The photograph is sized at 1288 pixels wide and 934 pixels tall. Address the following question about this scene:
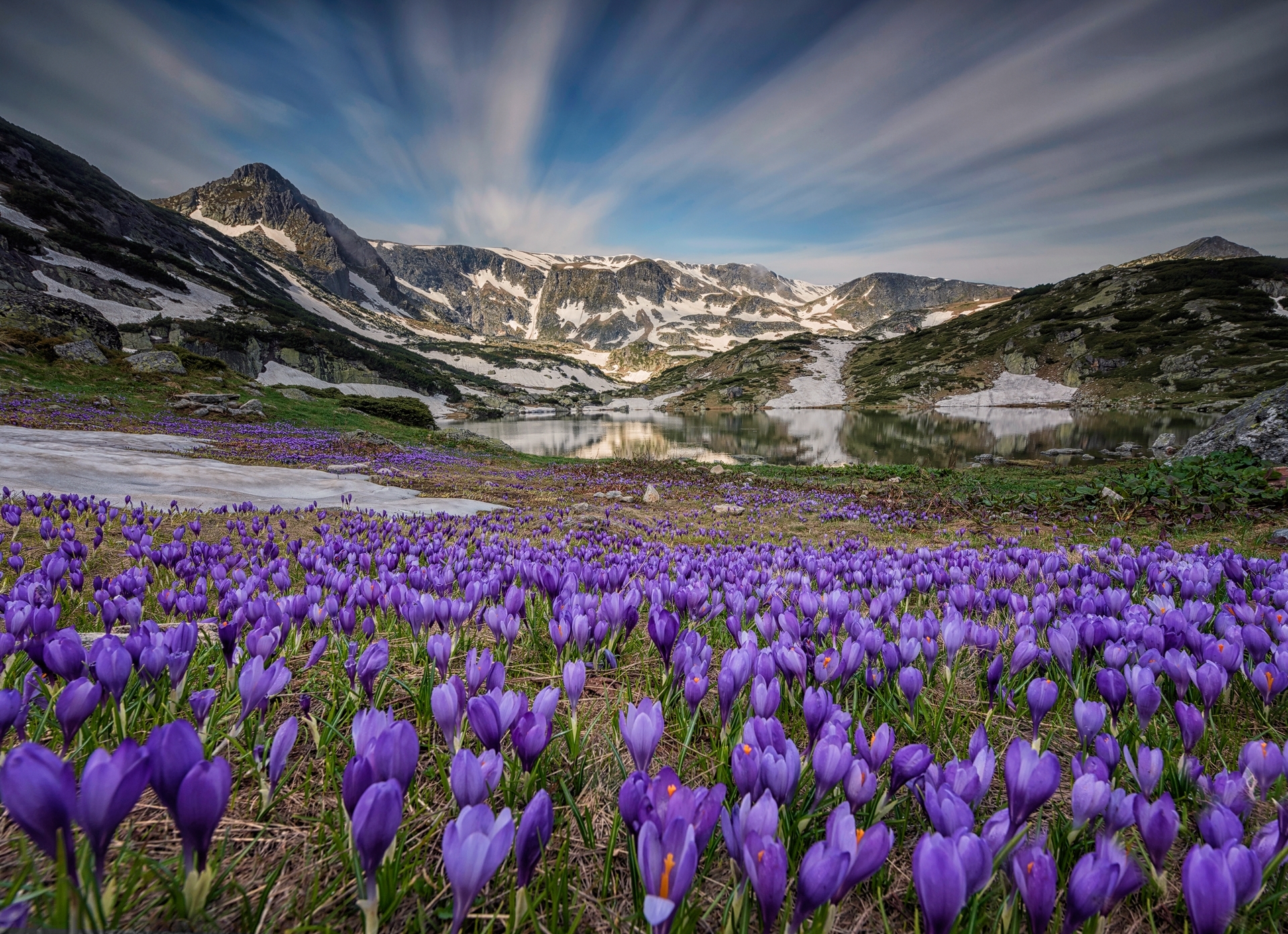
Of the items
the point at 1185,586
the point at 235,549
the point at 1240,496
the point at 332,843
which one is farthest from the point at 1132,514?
the point at 235,549

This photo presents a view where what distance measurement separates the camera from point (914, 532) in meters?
10.3

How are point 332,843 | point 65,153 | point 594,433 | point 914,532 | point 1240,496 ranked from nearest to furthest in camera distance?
point 332,843 → point 1240,496 → point 914,532 → point 594,433 → point 65,153

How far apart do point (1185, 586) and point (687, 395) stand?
468 feet

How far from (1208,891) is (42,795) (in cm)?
250

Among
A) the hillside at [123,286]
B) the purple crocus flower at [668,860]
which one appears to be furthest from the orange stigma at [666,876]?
the hillside at [123,286]

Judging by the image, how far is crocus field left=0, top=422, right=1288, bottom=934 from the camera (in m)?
1.15

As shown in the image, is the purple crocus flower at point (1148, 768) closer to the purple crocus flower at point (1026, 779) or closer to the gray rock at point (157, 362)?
the purple crocus flower at point (1026, 779)

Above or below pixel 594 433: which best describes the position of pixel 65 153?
above

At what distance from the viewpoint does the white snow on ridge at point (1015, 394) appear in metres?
92.2

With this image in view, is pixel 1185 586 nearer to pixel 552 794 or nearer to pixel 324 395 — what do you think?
pixel 552 794

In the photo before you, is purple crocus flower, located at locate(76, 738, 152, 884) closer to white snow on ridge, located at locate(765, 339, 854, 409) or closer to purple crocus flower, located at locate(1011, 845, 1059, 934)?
purple crocus flower, located at locate(1011, 845, 1059, 934)

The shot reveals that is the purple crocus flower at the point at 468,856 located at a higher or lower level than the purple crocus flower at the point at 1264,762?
higher

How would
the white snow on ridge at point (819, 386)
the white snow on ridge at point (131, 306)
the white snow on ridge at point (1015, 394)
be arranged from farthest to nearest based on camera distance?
the white snow on ridge at point (819, 386) < the white snow on ridge at point (1015, 394) < the white snow on ridge at point (131, 306)

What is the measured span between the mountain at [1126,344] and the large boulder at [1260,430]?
6269cm
